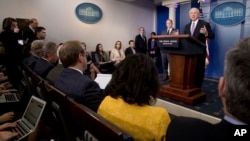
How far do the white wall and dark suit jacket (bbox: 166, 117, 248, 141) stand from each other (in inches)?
225

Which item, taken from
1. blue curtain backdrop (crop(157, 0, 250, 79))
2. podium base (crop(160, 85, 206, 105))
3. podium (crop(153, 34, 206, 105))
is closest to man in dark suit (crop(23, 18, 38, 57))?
podium (crop(153, 34, 206, 105))

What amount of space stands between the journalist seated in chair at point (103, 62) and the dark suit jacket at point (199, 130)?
16.8 ft

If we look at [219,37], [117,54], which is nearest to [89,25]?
[117,54]

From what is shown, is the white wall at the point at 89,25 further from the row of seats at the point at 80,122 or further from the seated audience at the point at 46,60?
the row of seats at the point at 80,122

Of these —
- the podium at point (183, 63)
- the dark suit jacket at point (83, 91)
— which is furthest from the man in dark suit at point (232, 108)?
the podium at point (183, 63)

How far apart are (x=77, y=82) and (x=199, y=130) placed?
1.00m

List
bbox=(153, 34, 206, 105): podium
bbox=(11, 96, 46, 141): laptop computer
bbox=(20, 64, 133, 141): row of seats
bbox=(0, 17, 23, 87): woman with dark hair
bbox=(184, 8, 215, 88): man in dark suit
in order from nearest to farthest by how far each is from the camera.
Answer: bbox=(20, 64, 133, 141): row of seats → bbox=(11, 96, 46, 141): laptop computer → bbox=(153, 34, 206, 105): podium → bbox=(184, 8, 215, 88): man in dark suit → bbox=(0, 17, 23, 87): woman with dark hair

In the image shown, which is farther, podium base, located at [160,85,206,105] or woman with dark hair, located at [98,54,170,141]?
podium base, located at [160,85,206,105]

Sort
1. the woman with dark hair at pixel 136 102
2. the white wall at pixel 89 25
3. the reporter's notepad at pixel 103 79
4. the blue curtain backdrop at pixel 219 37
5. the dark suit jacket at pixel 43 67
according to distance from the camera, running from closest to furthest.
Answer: the woman with dark hair at pixel 136 102 → the reporter's notepad at pixel 103 79 → the dark suit jacket at pixel 43 67 → the blue curtain backdrop at pixel 219 37 → the white wall at pixel 89 25

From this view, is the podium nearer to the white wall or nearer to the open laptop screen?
the open laptop screen

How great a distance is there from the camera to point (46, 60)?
8.82 ft

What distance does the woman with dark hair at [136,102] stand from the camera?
960 mm

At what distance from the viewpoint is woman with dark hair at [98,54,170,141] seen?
0.96 meters

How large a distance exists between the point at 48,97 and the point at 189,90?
7.19 feet
